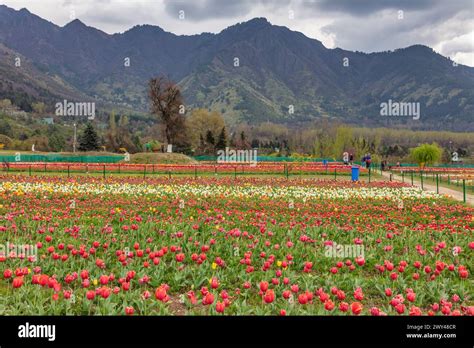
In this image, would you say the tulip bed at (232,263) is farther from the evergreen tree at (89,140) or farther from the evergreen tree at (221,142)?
the evergreen tree at (89,140)

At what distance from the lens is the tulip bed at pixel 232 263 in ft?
15.1

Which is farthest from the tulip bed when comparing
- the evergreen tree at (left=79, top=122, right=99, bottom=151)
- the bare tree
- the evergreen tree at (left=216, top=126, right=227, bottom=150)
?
the evergreen tree at (left=79, top=122, right=99, bottom=151)

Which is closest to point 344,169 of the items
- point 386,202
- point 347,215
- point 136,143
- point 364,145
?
point 386,202

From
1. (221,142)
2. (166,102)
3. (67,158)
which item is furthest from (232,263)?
(221,142)

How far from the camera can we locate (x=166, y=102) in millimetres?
65125

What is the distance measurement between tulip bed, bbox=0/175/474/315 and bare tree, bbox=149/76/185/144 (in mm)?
53024

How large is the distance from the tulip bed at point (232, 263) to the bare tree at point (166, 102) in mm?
53024

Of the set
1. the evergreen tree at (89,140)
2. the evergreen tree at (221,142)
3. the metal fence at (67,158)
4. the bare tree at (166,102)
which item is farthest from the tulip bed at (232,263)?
the evergreen tree at (89,140)

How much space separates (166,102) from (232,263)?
199 feet

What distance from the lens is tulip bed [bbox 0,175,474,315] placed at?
4.60m
